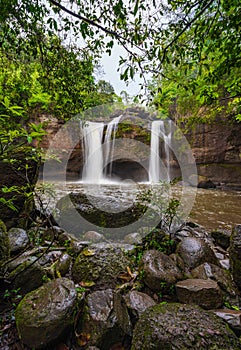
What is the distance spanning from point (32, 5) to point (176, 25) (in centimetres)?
148

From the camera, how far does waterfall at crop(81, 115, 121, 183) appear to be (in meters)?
12.1

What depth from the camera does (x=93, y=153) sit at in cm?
1219

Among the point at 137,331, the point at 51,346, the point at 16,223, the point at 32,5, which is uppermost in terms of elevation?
the point at 32,5

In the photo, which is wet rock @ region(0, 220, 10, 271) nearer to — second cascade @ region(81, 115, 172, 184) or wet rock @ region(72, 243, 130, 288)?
wet rock @ region(72, 243, 130, 288)

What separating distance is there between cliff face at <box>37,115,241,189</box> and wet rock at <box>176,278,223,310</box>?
9433 millimetres

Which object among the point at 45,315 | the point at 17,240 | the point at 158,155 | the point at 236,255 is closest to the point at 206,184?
the point at 158,155

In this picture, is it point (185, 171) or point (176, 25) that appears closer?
point (176, 25)

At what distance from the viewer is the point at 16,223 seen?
9.49 ft

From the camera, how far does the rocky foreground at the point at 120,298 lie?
118 centimetres

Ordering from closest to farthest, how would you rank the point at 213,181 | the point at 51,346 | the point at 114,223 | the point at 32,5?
the point at 51,346
the point at 32,5
the point at 114,223
the point at 213,181

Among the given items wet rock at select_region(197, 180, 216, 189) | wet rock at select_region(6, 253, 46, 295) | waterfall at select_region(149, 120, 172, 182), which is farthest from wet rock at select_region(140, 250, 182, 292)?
waterfall at select_region(149, 120, 172, 182)

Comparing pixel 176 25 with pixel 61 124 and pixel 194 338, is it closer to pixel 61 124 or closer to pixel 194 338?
pixel 194 338

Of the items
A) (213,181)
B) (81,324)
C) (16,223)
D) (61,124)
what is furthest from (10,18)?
(213,181)

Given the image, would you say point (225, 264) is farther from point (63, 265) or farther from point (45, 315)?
point (45, 315)
